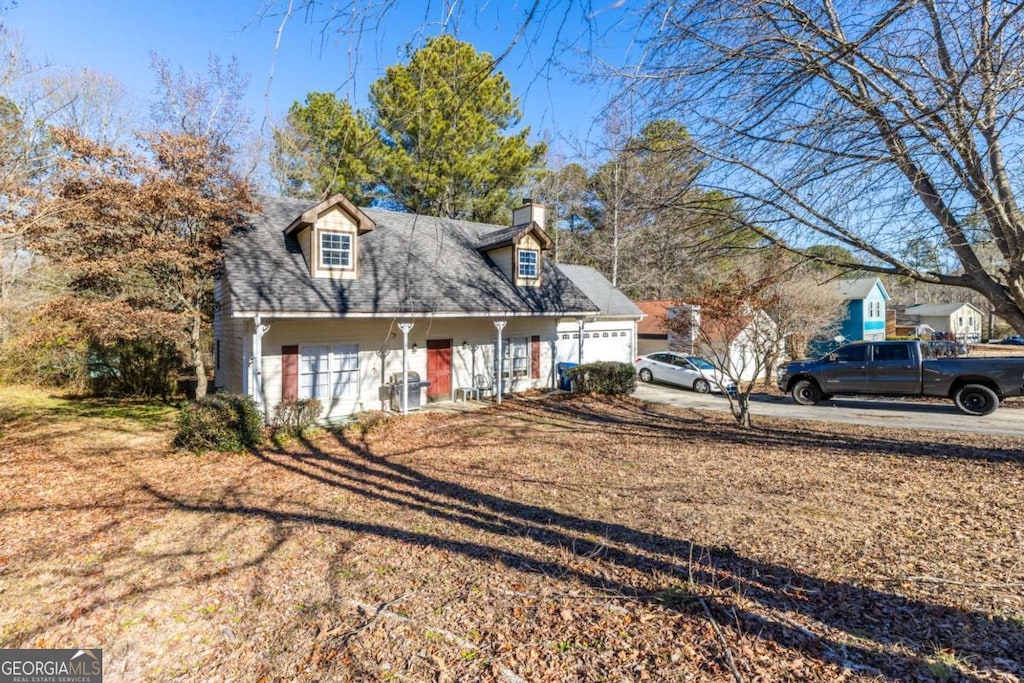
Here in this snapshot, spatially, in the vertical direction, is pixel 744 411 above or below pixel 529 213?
below

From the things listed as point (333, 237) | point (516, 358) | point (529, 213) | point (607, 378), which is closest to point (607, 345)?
point (607, 378)

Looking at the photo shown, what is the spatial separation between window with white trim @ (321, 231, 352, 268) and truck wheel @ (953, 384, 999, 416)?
1584 centimetres

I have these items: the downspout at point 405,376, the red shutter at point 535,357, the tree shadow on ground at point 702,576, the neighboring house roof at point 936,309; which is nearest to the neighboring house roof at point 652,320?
the red shutter at point 535,357

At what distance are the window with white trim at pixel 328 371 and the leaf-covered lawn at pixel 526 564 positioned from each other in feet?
11.8

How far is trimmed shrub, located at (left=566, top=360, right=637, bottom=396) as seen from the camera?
586 inches

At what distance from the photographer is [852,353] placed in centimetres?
1344

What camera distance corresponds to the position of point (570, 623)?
138 inches

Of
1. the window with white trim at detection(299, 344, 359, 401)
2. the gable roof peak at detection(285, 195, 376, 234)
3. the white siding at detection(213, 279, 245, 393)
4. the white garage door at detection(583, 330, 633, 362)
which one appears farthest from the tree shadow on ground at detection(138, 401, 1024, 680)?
the white garage door at detection(583, 330, 633, 362)

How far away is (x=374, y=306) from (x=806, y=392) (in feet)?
41.3

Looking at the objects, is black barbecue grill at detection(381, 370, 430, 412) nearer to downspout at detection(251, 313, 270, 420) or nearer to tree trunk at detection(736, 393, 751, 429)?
downspout at detection(251, 313, 270, 420)

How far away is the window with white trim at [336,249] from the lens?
11.9 meters

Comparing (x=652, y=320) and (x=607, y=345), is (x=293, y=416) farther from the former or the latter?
(x=652, y=320)

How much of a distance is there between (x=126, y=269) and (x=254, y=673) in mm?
10646

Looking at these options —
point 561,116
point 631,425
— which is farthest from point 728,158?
point 631,425
